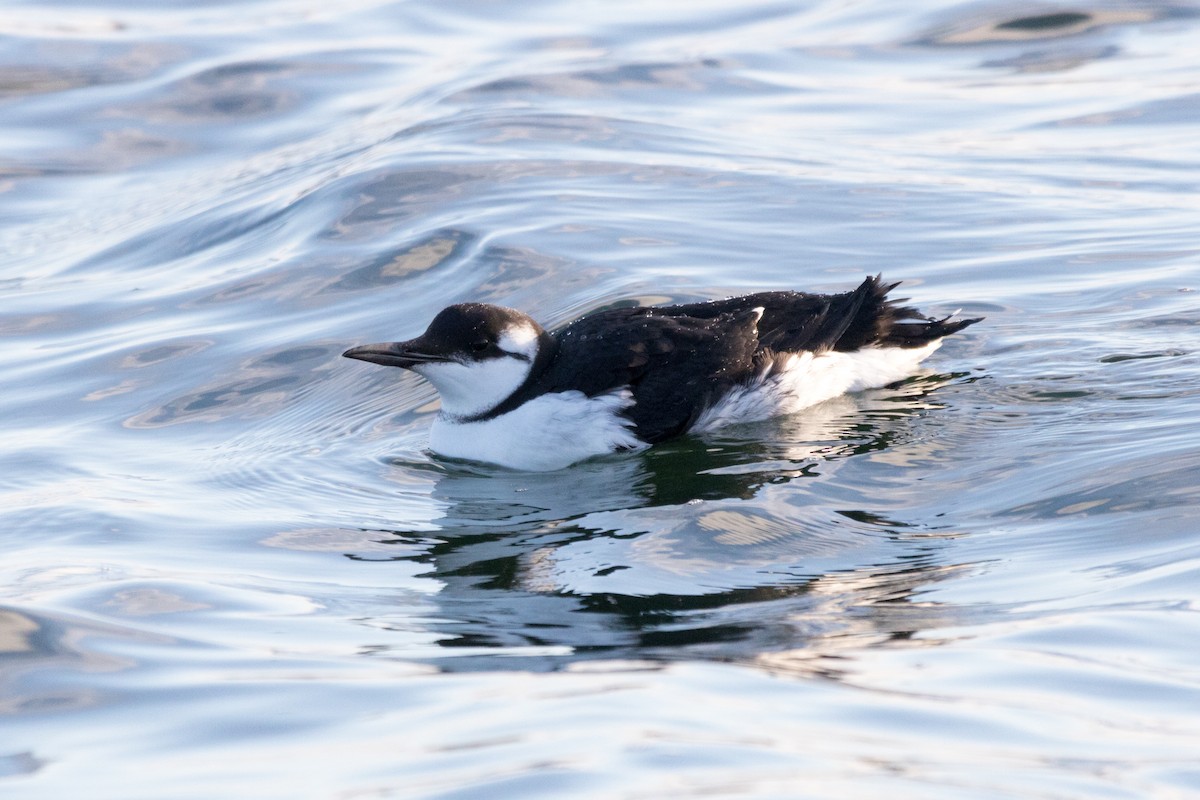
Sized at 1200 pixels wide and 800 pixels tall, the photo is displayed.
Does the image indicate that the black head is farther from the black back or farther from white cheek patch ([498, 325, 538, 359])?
the black back

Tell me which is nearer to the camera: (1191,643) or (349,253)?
(1191,643)

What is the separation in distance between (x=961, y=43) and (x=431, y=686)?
13.2 m

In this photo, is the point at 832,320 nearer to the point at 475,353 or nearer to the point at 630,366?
the point at 630,366

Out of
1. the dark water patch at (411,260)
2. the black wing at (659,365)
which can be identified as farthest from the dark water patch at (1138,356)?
the dark water patch at (411,260)

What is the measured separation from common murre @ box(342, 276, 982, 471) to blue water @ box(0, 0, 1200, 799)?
20cm

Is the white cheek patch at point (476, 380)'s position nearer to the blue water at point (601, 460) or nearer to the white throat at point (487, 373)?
the white throat at point (487, 373)

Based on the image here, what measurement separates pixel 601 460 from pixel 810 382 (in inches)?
47.8

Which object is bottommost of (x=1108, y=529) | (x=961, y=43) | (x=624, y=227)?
(x=1108, y=529)

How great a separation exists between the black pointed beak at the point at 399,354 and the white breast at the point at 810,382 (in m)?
1.37

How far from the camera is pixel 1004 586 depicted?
5.55 meters

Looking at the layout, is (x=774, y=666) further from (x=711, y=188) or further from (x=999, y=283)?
(x=711, y=188)

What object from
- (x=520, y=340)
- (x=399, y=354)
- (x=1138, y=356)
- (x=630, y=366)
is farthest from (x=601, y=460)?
(x=1138, y=356)

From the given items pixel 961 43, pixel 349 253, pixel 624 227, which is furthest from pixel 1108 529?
pixel 961 43

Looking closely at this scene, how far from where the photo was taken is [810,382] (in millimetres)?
8102
